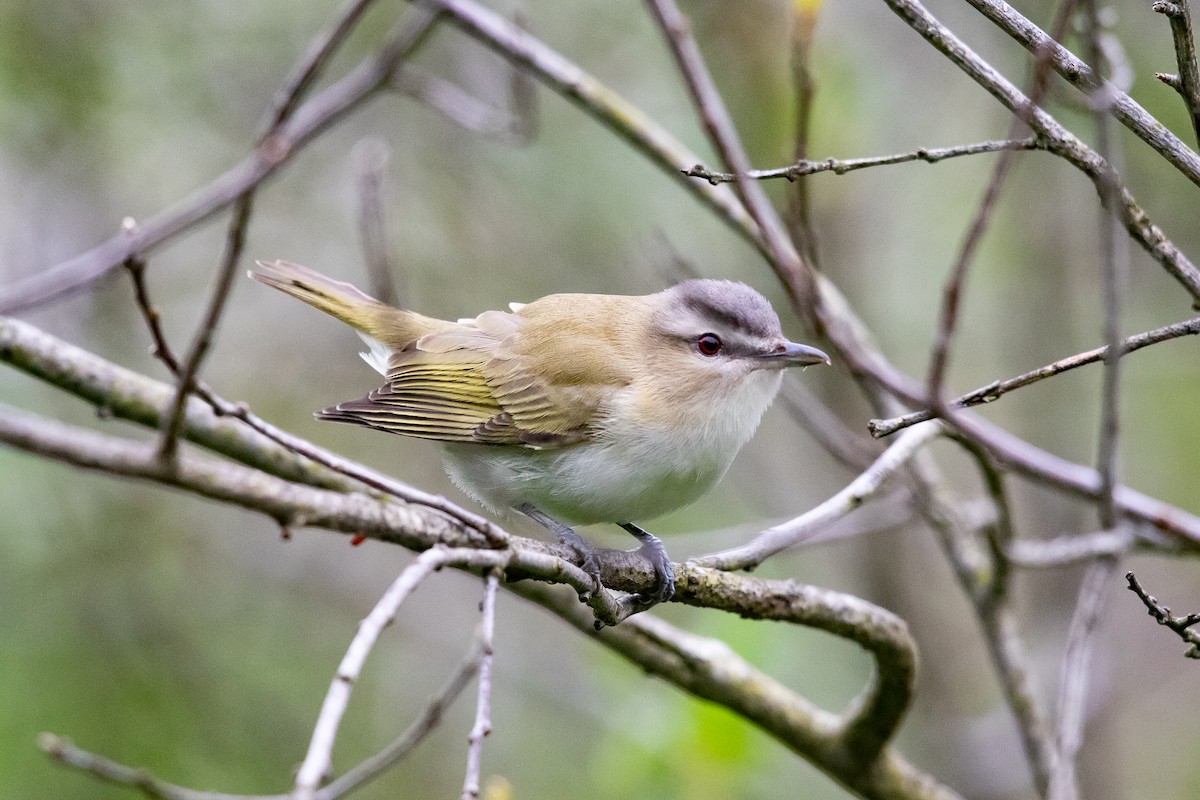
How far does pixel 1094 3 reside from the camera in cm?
205

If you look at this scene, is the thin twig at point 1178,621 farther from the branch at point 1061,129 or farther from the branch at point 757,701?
the branch at point 757,701

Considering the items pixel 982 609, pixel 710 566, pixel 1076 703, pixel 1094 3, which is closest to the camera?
pixel 1094 3

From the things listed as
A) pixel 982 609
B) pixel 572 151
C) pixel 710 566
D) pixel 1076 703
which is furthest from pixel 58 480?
pixel 1076 703

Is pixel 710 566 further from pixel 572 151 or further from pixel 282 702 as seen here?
pixel 572 151

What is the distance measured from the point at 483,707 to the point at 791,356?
210cm

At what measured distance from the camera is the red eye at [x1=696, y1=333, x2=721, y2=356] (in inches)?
148

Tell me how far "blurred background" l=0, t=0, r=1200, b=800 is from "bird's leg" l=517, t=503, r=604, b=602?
1.03 m

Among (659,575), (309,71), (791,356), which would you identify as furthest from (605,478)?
(309,71)

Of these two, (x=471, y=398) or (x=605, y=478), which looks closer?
(x=605, y=478)

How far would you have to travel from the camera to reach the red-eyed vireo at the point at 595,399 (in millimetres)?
3486

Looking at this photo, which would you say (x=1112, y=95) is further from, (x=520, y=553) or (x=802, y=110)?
(x=520, y=553)

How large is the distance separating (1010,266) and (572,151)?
2851 mm

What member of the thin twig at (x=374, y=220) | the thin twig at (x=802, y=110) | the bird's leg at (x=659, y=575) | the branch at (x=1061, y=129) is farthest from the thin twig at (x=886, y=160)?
the thin twig at (x=374, y=220)

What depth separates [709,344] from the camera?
377 centimetres
